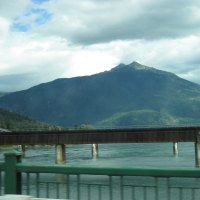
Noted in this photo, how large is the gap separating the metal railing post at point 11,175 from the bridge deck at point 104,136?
56071 millimetres

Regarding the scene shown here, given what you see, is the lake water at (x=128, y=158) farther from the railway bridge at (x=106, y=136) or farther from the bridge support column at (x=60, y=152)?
the railway bridge at (x=106, y=136)

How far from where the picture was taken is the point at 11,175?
8.30 m

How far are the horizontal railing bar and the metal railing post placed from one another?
0.09m

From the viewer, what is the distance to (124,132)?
65.1m

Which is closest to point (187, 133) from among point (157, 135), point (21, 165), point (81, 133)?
point (157, 135)

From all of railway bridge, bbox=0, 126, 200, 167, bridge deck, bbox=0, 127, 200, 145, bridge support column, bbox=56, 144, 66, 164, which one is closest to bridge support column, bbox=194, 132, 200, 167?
railway bridge, bbox=0, 126, 200, 167

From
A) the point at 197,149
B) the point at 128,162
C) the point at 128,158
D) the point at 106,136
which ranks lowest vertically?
the point at 128,158

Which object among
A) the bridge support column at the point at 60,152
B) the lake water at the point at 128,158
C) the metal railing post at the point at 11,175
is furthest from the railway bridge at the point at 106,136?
the metal railing post at the point at 11,175

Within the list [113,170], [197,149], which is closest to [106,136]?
[197,149]

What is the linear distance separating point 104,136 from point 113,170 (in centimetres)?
5949

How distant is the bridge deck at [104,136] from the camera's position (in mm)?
64188

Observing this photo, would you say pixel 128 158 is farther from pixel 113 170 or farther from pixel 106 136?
pixel 113 170

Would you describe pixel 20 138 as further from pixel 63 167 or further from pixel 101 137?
pixel 63 167

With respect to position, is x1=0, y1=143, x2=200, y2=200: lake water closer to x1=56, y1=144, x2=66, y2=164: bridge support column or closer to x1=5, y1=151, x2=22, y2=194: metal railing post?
x1=5, y1=151, x2=22, y2=194: metal railing post
